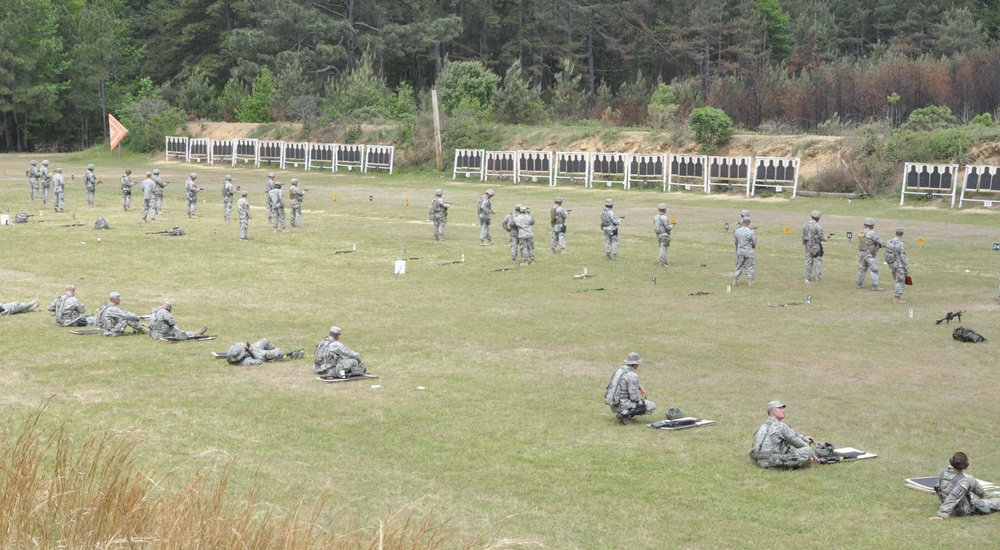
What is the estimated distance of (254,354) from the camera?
74.6 ft

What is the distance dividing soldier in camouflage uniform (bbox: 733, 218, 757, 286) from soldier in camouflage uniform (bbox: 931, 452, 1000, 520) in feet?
59.3

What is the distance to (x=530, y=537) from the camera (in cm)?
1350

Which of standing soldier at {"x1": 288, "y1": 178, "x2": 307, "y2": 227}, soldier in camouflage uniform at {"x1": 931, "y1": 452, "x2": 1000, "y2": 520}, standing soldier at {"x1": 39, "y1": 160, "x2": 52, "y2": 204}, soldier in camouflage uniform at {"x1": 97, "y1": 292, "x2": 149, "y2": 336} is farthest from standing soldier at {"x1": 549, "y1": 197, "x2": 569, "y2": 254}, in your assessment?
standing soldier at {"x1": 39, "y1": 160, "x2": 52, "y2": 204}

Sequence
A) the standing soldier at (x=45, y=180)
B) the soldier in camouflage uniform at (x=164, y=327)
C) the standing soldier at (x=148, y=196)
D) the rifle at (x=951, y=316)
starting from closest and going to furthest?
the soldier in camouflage uniform at (x=164, y=327) → the rifle at (x=951, y=316) → the standing soldier at (x=148, y=196) → the standing soldier at (x=45, y=180)

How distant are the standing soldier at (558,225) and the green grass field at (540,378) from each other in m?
0.46

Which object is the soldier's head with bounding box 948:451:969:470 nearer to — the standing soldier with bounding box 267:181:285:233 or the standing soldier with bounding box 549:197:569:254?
the standing soldier with bounding box 549:197:569:254

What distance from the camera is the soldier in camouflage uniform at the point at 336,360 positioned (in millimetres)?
21359

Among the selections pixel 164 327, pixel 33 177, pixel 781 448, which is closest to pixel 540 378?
pixel 781 448

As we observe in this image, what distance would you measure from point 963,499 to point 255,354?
13536mm

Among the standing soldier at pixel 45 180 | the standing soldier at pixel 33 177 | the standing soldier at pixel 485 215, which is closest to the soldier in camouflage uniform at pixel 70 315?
the standing soldier at pixel 485 215

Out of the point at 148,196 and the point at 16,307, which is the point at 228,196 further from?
the point at 16,307

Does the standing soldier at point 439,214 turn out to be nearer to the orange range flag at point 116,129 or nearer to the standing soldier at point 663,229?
the standing soldier at point 663,229

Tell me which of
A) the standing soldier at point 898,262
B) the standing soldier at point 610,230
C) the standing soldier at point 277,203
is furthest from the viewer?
the standing soldier at point 277,203

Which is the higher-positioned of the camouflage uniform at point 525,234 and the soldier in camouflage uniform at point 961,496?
the camouflage uniform at point 525,234
